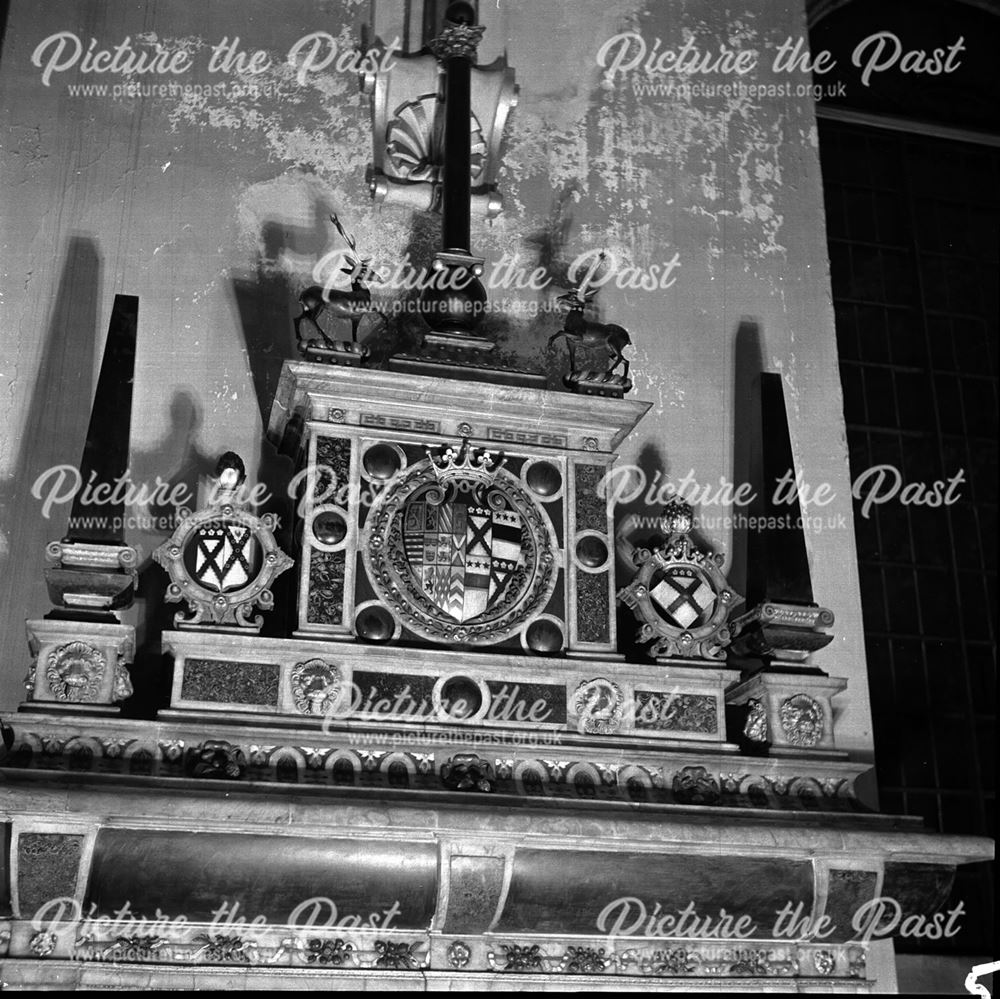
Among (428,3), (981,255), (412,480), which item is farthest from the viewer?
(981,255)

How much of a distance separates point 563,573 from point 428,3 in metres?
4.09

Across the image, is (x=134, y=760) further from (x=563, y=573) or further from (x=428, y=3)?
(x=428, y=3)

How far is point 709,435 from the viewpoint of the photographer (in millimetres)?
8820

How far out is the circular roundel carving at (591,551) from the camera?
7.45m

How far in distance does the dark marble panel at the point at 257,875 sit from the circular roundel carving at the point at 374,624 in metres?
1.02

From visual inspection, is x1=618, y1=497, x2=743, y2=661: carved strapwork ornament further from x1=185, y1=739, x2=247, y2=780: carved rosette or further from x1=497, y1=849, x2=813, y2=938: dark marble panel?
x1=185, y1=739, x2=247, y2=780: carved rosette

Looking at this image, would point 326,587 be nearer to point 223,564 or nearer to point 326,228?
point 223,564

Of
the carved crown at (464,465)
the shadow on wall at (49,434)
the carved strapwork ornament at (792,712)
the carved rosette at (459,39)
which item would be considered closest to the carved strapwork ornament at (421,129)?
the carved rosette at (459,39)

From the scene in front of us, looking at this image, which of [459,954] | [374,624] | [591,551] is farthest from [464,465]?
[459,954]

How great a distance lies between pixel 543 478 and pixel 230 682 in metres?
1.87

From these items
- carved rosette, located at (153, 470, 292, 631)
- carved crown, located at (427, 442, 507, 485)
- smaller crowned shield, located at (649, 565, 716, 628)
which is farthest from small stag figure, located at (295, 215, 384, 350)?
smaller crowned shield, located at (649, 565, 716, 628)

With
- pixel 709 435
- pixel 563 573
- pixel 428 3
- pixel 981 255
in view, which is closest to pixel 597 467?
pixel 563 573

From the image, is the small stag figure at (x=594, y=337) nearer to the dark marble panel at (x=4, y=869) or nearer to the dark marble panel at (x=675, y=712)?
the dark marble panel at (x=675, y=712)

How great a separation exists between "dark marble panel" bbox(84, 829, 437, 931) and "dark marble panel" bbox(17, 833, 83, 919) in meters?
0.10
